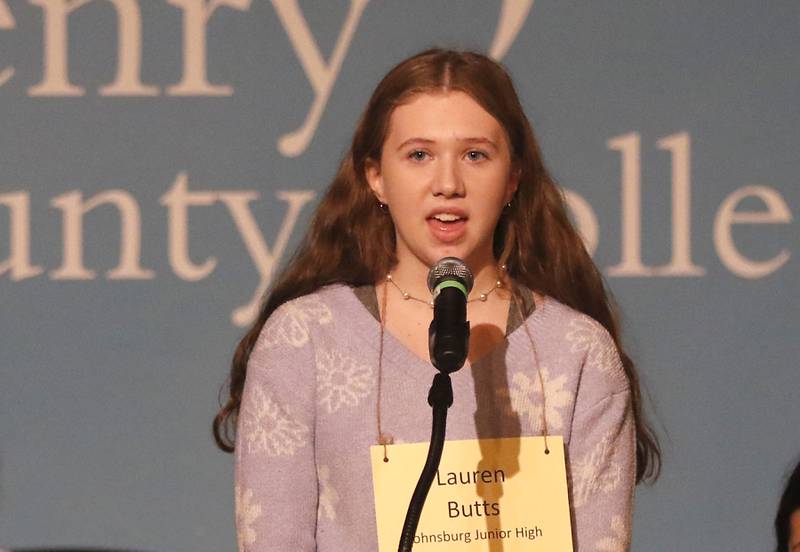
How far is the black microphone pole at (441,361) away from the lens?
1323 millimetres

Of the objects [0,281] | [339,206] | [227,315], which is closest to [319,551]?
[339,206]

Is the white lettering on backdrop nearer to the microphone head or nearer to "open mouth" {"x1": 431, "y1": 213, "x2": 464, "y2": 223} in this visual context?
"open mouth" {"x1": 431, "y1": 213, "x2": 464, "y2": 223}

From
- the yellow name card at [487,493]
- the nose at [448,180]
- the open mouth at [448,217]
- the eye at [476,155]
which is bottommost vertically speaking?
the yellow name card at [487,493]

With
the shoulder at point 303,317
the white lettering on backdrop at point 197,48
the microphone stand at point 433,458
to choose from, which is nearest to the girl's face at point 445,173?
the shoulder at point 303,317

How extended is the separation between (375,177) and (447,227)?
0.17 m

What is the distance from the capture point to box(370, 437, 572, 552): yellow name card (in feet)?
5.37

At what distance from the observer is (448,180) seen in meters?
1.68

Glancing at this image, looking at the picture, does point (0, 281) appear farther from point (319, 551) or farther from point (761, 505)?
point (761, 505)

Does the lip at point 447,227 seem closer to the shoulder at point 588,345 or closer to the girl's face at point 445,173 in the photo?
the girl's face at point 445,173

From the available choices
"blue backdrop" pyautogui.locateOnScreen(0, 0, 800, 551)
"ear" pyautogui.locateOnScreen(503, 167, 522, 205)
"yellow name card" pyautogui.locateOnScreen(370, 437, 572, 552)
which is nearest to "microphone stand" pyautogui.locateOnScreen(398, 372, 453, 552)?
"yellow name card" pyautogui.locateOnScreen(370, 437, 572, 552)

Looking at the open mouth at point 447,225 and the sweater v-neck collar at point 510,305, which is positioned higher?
Result: the open mouth at point 447,225

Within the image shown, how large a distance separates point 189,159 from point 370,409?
1098 mm

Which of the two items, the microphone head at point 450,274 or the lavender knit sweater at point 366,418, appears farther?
the lavender knit sweater at point 366,418

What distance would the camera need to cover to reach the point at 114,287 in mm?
2682
